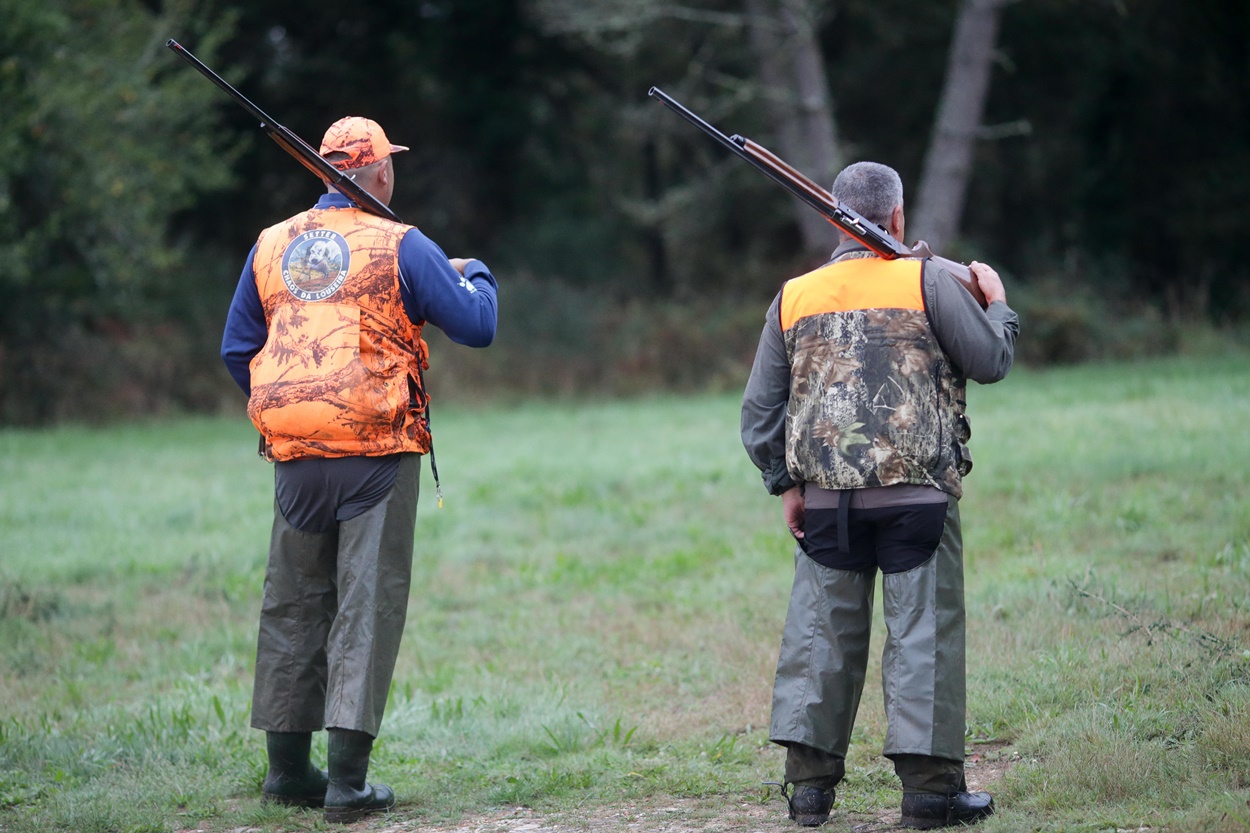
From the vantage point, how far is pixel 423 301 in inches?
183

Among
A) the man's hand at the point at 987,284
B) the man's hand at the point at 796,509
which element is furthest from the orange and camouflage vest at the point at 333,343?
the man's hand at the point at 987,284

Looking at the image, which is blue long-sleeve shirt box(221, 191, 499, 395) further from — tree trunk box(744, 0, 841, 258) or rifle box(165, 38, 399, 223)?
tree trunk box(744, 0, 841, 258)

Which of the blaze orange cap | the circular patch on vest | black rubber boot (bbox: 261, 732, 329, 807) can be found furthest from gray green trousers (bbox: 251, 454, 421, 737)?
the blaze orange cap

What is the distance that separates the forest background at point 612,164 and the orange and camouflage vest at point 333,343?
13.4 metres

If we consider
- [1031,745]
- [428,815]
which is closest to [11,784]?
[428,815]

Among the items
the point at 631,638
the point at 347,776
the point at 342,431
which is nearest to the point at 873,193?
the point at 342,431

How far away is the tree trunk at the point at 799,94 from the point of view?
2248 cm

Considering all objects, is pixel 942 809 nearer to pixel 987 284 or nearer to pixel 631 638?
pixel 987 284

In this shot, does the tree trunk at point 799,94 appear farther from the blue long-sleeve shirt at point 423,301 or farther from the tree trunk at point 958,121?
the blue long-sleeve shirt at point 423,301

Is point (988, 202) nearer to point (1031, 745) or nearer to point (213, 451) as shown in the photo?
point (213, 451)

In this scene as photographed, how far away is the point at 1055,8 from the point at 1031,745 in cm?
2414

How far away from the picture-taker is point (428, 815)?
Result: 491 centimetres

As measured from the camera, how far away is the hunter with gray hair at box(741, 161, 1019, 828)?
13.8 feet

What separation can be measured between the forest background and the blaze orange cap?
43.5 ft
